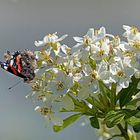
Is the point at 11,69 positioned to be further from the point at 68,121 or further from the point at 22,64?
the point at 68,121

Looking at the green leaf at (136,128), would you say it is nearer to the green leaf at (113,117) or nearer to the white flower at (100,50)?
the green leaf at (113,117)

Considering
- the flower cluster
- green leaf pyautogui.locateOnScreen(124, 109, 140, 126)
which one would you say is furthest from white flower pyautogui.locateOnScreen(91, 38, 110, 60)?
green leaf pyautogui.locateOnScreen(124, 109, 140, 126)

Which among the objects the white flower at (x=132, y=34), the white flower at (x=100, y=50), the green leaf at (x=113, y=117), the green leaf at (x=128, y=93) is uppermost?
the white flower at (x=132, y=34)

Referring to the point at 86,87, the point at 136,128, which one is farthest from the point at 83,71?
the point at 136,128

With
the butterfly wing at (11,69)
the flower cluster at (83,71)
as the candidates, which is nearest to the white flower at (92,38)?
the flower cluster at (83,71)

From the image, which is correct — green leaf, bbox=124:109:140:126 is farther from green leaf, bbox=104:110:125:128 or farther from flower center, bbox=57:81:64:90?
flower center, bbox=57:81:64:90
